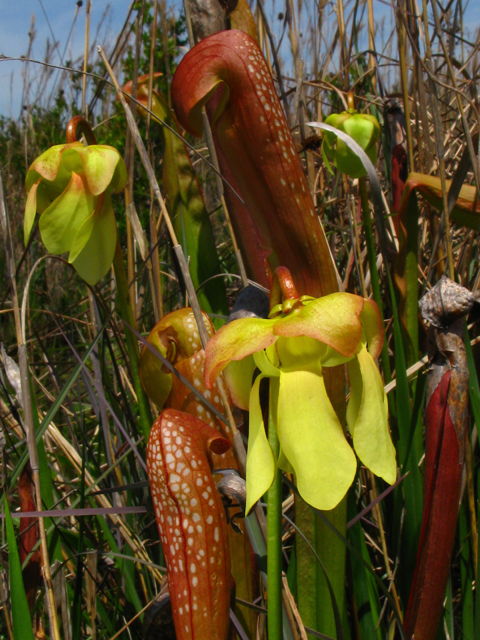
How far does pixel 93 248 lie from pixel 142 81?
2.29ft

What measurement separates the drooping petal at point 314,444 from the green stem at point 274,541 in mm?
36

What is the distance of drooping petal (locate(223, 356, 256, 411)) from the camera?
47 cm

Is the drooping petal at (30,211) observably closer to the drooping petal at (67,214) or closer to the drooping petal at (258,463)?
the drooping petal at (67,214)

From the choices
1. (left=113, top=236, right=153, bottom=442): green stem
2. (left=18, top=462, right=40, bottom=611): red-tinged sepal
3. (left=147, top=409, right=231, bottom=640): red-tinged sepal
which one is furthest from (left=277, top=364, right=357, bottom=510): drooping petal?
(left=18, top=462, right=40, bottom=611): red-tinged sepal

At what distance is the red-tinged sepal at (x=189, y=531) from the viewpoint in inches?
21.5

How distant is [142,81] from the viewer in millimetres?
1254

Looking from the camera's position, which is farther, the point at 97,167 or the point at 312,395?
the point at 97,167

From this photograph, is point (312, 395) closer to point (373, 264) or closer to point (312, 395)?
point (312, 395)

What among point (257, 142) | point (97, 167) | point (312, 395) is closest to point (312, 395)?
point (312, 395)

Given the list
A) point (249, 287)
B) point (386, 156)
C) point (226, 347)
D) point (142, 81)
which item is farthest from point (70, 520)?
point (386, 156)

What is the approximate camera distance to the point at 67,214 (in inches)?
29.3

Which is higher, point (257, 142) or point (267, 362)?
point (257, 142)

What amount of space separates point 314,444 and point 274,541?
0.36ft

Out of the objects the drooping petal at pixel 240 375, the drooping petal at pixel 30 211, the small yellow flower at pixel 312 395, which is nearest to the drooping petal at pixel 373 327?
the small yellow flower at pixel 312 395
